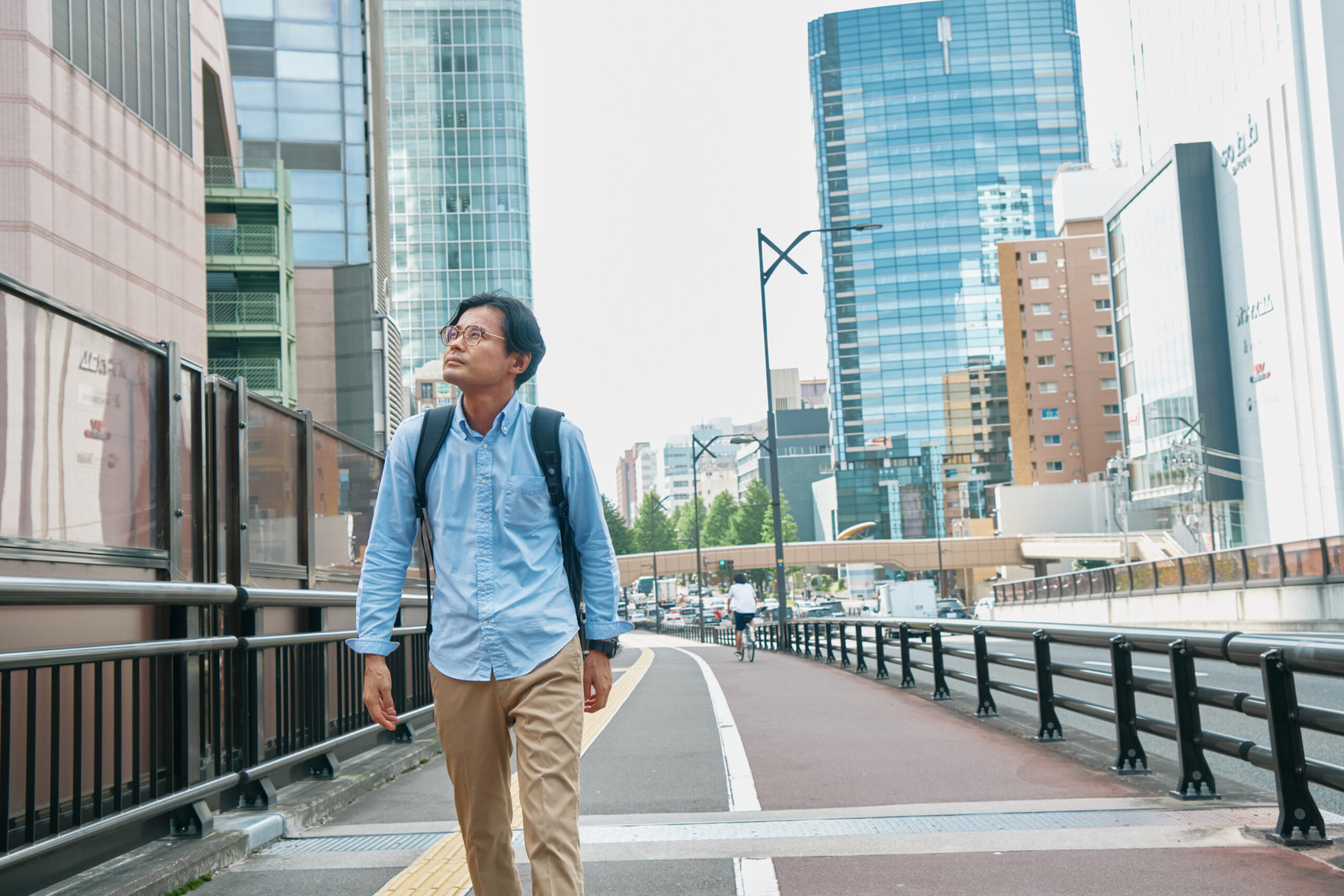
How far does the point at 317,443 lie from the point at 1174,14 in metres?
63.7

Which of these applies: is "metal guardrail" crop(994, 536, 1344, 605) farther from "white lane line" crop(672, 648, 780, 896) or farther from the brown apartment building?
the brown apartment building

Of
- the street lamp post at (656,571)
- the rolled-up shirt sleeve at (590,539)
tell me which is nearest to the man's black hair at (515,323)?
the rolled-up shirt sleeve at (590,539)

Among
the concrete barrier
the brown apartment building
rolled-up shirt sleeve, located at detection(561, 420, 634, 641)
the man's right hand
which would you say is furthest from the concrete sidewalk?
the brown apartment building

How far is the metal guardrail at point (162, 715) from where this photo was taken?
3.94 metres

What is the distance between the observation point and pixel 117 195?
36.0 metres

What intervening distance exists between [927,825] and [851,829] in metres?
0.35

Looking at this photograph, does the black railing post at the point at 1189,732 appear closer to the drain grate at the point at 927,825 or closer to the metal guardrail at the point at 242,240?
the drain grate at the point at 927,825

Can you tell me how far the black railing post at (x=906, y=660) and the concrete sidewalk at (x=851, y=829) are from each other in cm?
459

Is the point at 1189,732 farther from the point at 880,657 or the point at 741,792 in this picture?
the point at 880,657

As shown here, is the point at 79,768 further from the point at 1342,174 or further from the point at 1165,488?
the point at 1165,488

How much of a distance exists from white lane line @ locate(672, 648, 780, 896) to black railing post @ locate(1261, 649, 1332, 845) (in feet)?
6.56

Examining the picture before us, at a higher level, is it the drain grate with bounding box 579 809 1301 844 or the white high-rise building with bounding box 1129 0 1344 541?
the white high-rise building with bounding box 1129 0 1344 541

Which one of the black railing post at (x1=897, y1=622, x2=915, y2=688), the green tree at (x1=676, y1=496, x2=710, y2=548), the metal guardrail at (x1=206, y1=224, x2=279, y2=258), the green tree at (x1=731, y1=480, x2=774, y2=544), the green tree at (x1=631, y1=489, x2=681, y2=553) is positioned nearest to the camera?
the black railing post at (x1=897, y1=622, x2=915, y2=688)

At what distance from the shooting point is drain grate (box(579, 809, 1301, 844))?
5.23 meters
